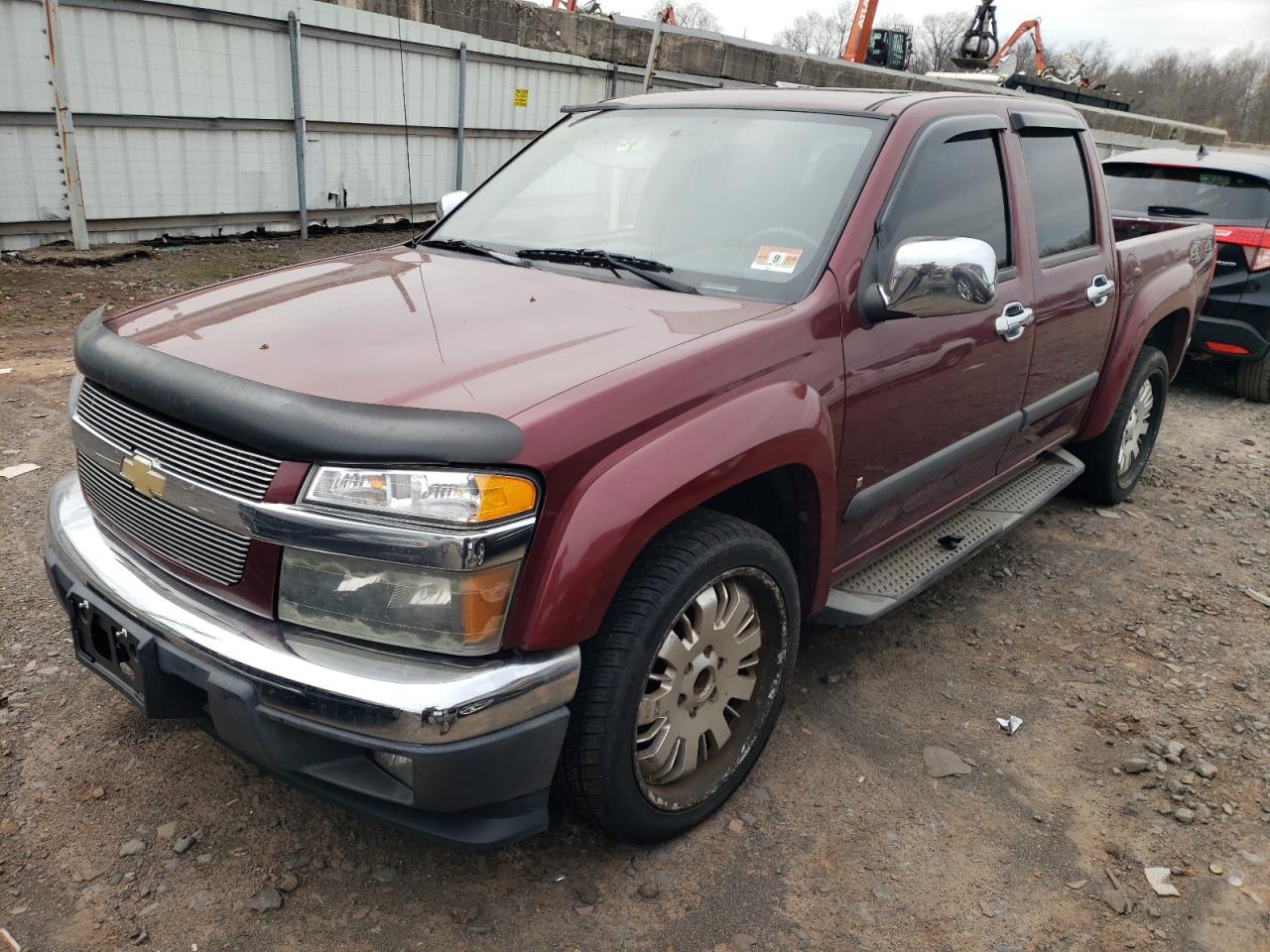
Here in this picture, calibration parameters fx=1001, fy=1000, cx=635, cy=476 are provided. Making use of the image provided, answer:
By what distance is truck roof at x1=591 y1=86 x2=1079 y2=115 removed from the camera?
3.11 meters

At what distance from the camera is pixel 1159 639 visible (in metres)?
3.71

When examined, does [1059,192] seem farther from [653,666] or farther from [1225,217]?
[1225,217]

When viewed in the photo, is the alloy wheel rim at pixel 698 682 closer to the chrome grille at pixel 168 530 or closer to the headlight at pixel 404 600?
the headlight at pixel 404 600

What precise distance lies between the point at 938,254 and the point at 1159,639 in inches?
80.2

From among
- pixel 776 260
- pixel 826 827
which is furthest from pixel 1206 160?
pixel 826 827

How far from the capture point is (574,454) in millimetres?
1949

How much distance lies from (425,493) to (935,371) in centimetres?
173

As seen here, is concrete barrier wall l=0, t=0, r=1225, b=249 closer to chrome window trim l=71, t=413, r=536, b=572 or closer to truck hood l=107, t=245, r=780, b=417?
truck hood l=107, t=245, r=780, b=417

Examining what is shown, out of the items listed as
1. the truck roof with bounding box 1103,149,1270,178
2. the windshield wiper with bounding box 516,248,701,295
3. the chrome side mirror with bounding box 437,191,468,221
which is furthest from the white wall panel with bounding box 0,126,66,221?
the truck roof with bounding box 1103,149,1270,178

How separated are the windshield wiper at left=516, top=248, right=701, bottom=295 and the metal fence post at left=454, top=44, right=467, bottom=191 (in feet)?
27.9

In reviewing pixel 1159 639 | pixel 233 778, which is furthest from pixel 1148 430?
pixel 233 778

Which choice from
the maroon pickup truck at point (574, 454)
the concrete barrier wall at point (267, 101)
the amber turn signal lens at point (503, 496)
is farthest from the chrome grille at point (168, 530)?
the concrete barrier wall at point (267, 101)

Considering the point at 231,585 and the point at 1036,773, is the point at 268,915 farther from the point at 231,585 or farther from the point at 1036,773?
the point at 1036,773

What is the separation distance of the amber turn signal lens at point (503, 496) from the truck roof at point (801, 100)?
6.08 ft
